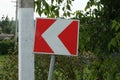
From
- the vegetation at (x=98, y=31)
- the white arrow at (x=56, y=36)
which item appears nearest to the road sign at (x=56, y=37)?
the white arrow at (x=56, y=36)

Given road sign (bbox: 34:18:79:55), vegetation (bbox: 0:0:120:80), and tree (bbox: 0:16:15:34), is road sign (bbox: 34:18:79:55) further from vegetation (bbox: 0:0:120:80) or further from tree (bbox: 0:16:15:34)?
tree (bbox: 0:16:15:34)

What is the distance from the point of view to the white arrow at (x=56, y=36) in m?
4.91

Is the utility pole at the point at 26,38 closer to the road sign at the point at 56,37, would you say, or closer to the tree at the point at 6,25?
the road sign at the point at 56,37

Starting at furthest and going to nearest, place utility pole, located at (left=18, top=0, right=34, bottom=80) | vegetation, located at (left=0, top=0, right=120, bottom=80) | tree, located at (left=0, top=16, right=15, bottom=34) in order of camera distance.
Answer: tree, located at (left=0, top=16, right=15, bottom=34) → vegetation, located at (left=0, top=0, right=120, bottom=80) → utility pole, located at (left=18, top=0, right=34, bottom=80)

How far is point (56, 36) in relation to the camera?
491 centimetres

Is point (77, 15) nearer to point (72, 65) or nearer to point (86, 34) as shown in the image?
point (86, 34)

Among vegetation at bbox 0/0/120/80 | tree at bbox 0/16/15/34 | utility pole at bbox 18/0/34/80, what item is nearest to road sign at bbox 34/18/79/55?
utility pole at bbox 18/0/34/80

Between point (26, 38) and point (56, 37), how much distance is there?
0.38 metres

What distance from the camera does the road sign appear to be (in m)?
4.91

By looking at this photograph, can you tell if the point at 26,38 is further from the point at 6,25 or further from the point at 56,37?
the point at 6,25

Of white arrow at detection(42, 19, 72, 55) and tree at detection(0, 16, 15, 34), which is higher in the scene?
white arrow at detection(42, 19, 72, 55)

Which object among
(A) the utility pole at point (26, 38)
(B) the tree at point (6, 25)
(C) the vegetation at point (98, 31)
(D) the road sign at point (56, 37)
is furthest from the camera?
(B) the tree at point (6, 25)

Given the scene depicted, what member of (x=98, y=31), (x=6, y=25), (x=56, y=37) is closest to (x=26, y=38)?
(x=56, y=37)

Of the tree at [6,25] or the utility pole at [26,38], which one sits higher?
the utility pole at [26,38]
